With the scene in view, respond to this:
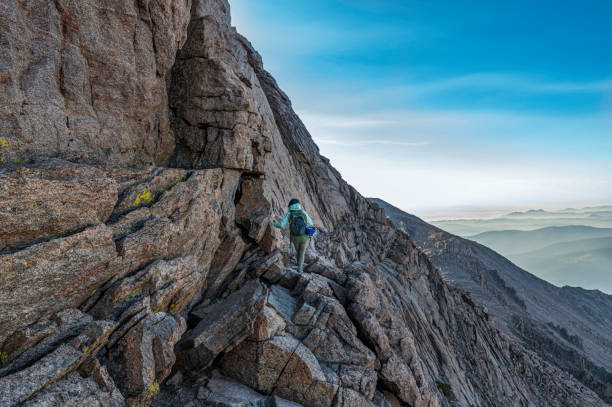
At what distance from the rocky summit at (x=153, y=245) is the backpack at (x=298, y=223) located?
5.94ft

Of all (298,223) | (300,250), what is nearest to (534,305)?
(300,250)

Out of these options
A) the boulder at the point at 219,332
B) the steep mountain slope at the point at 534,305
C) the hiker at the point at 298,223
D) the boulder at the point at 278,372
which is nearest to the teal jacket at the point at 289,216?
the hiker at the point at 298,223

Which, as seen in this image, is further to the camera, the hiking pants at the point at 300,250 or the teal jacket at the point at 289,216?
the hiking pants at the point at 300,250

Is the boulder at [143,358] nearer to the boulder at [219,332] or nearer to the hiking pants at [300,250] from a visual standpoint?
the boulder at [219,332]

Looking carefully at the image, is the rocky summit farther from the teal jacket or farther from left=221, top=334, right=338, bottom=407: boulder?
the teal jacket

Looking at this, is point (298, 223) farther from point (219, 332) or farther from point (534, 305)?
point (534, 305)

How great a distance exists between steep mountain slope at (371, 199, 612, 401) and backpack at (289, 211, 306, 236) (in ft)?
192

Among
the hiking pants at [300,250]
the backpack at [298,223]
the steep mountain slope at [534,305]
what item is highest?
the backpack at [298,223]

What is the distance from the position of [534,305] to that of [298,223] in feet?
303

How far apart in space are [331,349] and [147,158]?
508 inches

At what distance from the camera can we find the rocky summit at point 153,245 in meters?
8.70

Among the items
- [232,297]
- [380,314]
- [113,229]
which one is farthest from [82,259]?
[380,314]

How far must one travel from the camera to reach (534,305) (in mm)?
81062

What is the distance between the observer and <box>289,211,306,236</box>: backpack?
15836mm
